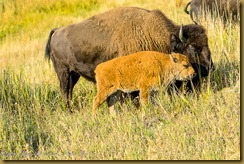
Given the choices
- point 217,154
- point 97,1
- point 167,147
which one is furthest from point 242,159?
point 97,1

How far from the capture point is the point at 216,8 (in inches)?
493

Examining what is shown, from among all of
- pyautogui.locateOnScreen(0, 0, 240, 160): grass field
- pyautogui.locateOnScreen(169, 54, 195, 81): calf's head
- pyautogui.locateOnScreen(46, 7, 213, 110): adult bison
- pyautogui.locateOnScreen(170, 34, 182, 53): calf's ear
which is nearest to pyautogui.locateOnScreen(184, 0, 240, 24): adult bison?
pyautogui.locateOnScreen(0, 0, 240, 160): grass field

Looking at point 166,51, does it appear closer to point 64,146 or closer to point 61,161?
point 64,146

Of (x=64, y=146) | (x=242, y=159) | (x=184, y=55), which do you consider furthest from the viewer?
(x=184, y=55)

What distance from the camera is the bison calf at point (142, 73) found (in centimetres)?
681

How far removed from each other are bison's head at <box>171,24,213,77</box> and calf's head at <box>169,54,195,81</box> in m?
0.56

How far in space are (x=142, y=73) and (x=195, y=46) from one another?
1.22m

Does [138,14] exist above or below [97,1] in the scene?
above

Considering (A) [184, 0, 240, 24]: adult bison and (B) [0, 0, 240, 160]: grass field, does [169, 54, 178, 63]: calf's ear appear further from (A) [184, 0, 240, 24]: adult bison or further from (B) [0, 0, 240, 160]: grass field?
(A) [184, 0, 240, 24]: adult bison

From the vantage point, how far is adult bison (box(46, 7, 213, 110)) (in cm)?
757

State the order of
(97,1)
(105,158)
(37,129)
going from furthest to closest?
(97,1), (37,129), (105,158)

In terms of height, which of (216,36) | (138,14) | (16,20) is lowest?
(16,20)

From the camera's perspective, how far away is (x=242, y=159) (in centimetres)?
442

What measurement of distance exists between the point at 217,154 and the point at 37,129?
2594 mm
